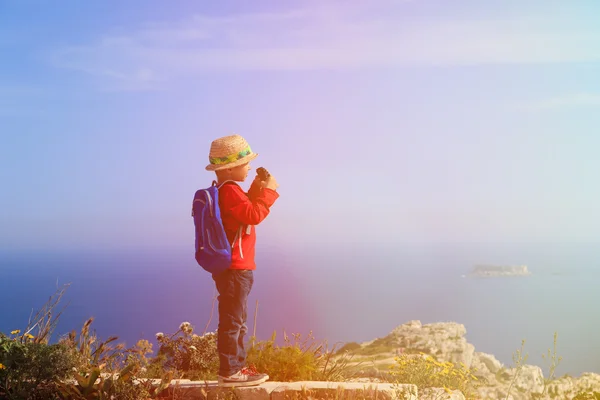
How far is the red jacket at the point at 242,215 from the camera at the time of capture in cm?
728

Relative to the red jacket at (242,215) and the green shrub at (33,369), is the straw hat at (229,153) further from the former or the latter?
the green shrub at (33,369)

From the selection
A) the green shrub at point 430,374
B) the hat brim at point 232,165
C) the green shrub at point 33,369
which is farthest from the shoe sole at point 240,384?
the hat brim at point 232,165

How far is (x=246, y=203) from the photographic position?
7.28 meters

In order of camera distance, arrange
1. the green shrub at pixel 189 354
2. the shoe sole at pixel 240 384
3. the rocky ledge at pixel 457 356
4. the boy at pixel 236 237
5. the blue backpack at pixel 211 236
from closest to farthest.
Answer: the blue backpack at pixel 211 236
the boy at pixel 236 237
the shoe sole at pixel 240 384
the green shrub at pixel 189 354
the rocky ledge at pixel 457 356

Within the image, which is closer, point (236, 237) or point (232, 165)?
point (236, 237)

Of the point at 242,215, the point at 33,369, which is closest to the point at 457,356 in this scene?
the point at 242,215

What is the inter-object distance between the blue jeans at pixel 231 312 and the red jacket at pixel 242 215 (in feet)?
0.47

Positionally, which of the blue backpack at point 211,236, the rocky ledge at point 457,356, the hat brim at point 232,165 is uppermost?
the hat brim at point 232,165

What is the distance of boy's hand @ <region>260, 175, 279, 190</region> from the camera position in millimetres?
7473

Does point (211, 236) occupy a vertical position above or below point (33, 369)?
above

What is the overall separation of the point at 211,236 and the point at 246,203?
21.5 inches

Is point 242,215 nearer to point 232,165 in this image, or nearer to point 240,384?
point 232,165

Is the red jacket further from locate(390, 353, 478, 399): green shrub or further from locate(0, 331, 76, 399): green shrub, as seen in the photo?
locate(0, 331, 76, 399): green shrub

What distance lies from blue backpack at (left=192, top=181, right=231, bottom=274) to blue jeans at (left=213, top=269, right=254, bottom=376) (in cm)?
19
